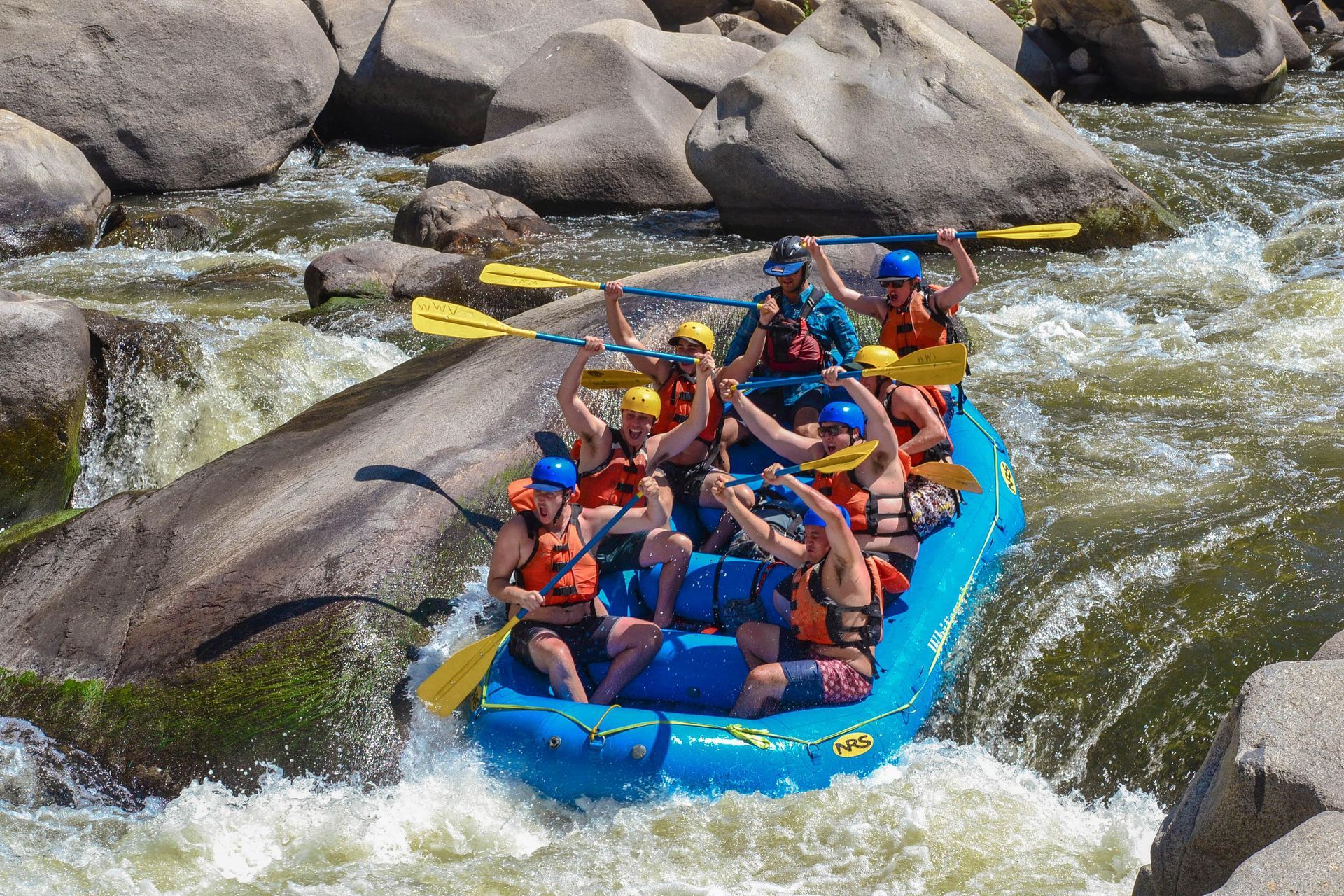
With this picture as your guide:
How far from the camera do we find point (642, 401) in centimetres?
540

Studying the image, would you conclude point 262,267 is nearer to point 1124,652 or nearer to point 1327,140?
point 1124,652

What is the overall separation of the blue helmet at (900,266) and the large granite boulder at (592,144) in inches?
224

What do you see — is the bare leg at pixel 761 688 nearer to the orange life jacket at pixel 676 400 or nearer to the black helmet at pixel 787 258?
the orange life jacket at pixel 676 400

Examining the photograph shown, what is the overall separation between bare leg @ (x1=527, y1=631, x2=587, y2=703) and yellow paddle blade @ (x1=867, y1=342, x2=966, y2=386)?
5.78ft

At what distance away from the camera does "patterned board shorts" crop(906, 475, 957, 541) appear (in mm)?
5617

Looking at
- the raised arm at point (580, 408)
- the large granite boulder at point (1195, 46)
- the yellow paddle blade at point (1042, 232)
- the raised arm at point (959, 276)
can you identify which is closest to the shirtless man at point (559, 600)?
the raised arm at point (580, 408)

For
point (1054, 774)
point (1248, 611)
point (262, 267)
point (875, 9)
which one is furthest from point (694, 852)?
point (875, 9)

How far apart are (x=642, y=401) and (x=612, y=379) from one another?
68 centimetres

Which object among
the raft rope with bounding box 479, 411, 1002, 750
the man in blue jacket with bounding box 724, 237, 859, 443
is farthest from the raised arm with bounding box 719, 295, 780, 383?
the raft rope with bounding box 479, 411, 1002, 750

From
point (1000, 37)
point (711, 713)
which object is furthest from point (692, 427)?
point (1000, 37)

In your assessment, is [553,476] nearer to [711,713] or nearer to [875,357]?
[711,713]

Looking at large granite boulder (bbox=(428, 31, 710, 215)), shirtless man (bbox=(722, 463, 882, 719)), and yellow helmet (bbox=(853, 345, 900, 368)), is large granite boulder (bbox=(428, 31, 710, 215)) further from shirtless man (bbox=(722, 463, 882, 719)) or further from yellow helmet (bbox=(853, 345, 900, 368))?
shirtless man (bbox=(722, 463, 882, 719))

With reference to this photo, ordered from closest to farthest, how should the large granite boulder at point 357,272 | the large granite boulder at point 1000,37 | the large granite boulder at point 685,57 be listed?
1. the large granite boulder at point 357,272
2. the large granite boulder at point 685,57
3. the large granite boulder at point 1000,37

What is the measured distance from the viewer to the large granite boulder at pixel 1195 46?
46.8 feet
